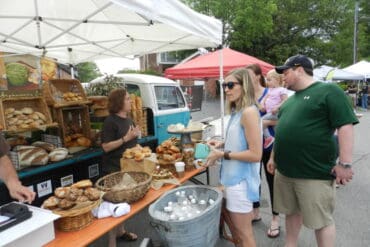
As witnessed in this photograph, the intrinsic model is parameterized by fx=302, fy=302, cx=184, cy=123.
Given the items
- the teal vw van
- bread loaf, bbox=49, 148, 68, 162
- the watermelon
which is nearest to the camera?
bread loaf, bbox=49, 148, 68, 162

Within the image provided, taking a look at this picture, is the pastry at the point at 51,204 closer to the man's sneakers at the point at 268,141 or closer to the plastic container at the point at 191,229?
the plastic container at the point at 191,229

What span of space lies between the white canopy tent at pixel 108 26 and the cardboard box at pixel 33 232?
5.24ft

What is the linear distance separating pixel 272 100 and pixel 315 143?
1.33m

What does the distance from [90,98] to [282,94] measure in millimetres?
2633

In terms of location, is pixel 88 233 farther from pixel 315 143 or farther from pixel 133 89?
pixel 133 89

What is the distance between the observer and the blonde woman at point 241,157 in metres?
2.18

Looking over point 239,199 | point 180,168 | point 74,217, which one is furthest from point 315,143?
point 74,217

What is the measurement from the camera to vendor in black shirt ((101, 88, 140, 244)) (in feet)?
10.6

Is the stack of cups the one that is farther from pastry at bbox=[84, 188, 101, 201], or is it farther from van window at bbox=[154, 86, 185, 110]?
van window at bbox=[154, 86, 185, 110]

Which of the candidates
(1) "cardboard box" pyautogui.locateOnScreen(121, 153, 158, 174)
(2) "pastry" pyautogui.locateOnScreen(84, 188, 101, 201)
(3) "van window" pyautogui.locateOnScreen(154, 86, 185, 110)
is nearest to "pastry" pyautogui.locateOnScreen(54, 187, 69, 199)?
(2) "pastry" pyautogui.locateOnScreen(84, 188, 101, 201)

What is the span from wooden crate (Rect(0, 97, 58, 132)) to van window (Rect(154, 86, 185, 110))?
194 cm

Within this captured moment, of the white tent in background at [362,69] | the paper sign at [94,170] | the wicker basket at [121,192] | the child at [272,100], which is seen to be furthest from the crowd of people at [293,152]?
the white tent in background at [362,69]

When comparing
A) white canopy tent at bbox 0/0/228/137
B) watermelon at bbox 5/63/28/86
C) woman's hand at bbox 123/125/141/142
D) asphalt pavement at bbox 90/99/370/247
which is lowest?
asphalt pavement at bbox 90/99/370/247

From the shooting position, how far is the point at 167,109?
536 centimetres
